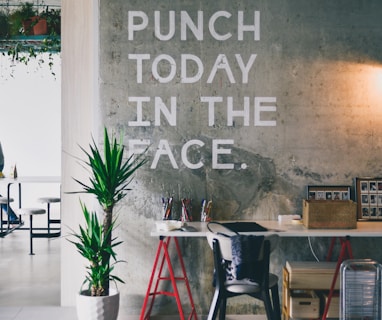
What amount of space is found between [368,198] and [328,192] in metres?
0.38

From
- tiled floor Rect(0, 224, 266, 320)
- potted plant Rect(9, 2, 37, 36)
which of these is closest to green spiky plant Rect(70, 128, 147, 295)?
tiled floor Rect(0, 224, 266, 320)

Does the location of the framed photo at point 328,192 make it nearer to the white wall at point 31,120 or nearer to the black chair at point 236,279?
the black chair at point 236,279

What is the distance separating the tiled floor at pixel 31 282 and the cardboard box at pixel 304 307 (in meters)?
0.59

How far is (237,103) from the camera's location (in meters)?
5.79

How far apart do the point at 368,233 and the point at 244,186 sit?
1.27 m

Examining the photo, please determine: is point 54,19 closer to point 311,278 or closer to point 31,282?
point 31,282

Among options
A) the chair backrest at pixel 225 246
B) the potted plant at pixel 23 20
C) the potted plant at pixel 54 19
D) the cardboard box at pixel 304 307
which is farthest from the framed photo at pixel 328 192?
the potted plant at pixel 23 20

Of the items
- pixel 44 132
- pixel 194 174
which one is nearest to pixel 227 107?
pixel 194 174

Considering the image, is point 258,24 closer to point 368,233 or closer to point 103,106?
point 103,106

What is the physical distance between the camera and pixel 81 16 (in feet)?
20.1

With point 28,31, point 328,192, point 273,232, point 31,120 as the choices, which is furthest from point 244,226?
point 31,120

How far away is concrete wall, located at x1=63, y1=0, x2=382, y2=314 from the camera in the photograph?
577 centimetres

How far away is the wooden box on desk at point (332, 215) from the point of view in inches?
207

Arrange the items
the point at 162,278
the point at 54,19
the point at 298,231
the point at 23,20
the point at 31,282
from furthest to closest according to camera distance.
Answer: the point at 23,20
the point at 54,19
the point at 31,282
the point at 162,278
the point at 298,231
